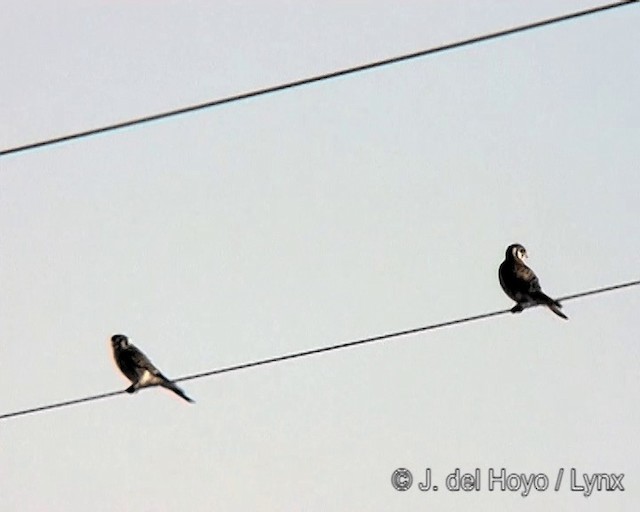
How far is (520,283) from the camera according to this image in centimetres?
1338

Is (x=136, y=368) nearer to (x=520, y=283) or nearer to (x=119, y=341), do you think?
(x=119, y=341)

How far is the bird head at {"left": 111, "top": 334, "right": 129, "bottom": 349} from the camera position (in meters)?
14.6

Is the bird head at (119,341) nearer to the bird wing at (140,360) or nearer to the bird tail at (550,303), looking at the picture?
the bird wing at (140,360)

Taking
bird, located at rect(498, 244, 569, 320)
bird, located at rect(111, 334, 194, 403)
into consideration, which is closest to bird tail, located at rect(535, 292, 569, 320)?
bird, located at rect(498, 244, 569, 320)

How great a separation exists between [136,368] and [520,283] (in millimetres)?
2430

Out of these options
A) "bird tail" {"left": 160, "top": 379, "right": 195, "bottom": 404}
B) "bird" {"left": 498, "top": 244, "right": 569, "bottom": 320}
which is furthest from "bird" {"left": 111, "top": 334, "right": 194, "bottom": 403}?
"bird" {"left": 498, "top": 244, "right": 569, "bottom": 320}

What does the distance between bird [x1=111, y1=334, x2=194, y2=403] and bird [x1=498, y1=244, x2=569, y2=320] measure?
1.95 m

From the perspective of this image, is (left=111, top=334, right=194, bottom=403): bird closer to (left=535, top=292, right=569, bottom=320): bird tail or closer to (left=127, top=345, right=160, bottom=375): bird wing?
(left=127, top=345, right=160, bottom=375): bird wing

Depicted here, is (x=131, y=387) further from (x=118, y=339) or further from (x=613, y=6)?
(x=613, y=6)

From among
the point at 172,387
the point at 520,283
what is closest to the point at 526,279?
the point at 520,283

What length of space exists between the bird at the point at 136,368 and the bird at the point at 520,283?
195 cm

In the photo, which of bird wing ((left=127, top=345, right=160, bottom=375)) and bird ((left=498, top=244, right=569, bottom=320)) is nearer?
bird ((left=498, top=244, right=569, bottom=320))

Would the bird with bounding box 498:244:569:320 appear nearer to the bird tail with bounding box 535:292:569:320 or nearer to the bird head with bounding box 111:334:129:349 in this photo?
the bird tail with bounding box 535:292:569:320

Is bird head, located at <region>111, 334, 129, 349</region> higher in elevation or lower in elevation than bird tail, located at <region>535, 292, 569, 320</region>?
higher
